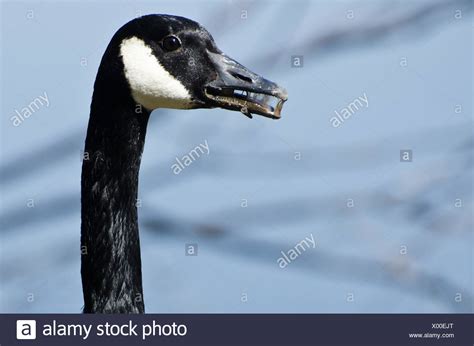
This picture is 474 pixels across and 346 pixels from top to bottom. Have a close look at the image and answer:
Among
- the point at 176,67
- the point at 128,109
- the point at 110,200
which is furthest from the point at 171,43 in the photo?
the point at 110,200

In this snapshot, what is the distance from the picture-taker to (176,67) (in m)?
6.29

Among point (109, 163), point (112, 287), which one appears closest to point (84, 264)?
point (112, 287)

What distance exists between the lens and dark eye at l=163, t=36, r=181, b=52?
→ 20.5ft

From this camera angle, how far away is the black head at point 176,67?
6.10 m

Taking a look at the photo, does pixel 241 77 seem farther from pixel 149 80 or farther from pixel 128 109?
pixel 128 109

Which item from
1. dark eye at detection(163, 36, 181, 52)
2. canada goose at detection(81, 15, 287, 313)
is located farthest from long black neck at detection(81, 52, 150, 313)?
dark eye at detection(163, 36, 181, 52)

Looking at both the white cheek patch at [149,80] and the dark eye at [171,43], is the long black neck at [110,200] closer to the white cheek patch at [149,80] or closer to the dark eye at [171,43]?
the white cheek patch at [149,80]

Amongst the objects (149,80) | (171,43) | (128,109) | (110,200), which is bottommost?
(110,200)

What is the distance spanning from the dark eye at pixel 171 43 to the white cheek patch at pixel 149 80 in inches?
4.7

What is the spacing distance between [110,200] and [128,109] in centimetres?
63

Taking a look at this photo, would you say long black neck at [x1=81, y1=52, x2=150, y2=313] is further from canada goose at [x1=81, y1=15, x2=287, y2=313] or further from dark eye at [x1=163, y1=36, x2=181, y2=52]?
dark eye at [x1=163, y1=36, x2=181, y2=52]

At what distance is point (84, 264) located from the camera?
6.20 meters

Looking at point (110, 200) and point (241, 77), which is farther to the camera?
point (110, 200)

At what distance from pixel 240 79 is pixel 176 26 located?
597 mm
